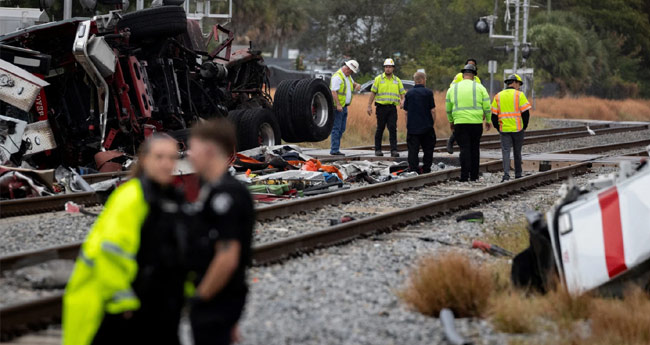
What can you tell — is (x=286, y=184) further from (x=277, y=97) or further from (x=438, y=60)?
(x=438, y=60)

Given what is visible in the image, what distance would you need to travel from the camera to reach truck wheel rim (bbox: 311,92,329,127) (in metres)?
20.7

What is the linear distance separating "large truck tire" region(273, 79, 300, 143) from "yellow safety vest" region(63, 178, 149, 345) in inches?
600

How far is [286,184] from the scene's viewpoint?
1440cm

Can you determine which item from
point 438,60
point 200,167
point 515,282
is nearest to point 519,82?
point 515,282

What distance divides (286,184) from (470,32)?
62722mm

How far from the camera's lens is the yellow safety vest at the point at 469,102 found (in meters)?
16.5

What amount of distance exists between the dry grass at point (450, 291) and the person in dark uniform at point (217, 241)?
9.44 feet

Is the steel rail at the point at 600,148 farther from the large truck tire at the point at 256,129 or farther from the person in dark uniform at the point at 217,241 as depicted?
the person in dark uniform at the point at 217,241

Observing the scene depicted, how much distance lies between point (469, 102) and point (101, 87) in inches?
210

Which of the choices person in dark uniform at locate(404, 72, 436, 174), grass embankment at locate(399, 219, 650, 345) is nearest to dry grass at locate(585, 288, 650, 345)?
grass embankment at locate(399, 219, 650, 345)

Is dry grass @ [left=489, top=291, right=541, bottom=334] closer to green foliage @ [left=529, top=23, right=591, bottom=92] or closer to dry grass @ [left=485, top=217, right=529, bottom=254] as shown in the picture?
dry grass @ [left=485, top=217, right=529, bottom=254]

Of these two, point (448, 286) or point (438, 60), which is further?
point (438, 60)

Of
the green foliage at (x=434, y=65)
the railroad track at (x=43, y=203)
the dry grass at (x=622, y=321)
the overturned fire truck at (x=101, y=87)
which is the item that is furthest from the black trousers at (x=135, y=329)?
the green foliage at (x=434, y=65)

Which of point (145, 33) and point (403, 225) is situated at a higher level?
point (145, 33)
